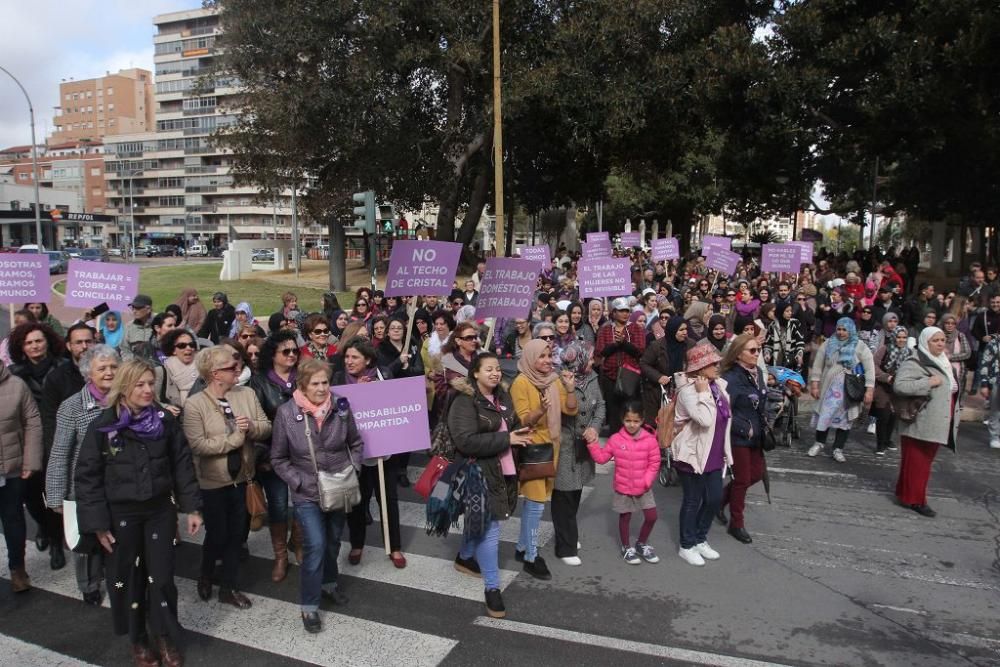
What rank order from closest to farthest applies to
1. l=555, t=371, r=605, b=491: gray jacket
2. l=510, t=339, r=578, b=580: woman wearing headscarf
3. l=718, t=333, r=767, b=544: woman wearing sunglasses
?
l=510, t=339, r=578, b=580: woman wearing headscarf, l=555, t=371, r=605, b=491: gray jacket, l=718, t=333, r=767, b=544: woman wearing sunglasses

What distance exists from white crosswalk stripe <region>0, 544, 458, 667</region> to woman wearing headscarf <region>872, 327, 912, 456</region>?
18.0 ft

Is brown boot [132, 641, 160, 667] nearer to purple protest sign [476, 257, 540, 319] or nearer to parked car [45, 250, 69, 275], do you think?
purple protest sign [476, 257, 540, 319]

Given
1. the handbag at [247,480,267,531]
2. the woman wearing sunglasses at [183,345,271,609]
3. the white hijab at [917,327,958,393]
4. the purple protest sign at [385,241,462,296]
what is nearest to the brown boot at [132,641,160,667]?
the woman wearing sunglasses at [183,345,271,609]

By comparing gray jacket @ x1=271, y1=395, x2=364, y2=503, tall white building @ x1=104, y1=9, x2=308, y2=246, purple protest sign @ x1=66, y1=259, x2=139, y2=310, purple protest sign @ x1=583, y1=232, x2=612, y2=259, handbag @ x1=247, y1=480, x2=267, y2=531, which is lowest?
handbag @ x1=247, y1=480, x2=267, y2=531

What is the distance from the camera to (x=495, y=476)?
4.90 metres

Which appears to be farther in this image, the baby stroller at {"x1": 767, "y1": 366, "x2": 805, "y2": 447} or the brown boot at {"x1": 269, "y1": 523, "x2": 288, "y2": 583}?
the baby stroller at {"x1": 767, "y1": 366, "x2": 805, "y2": 447}

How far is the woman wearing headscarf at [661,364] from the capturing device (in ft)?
26.1

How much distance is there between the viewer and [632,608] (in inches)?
196

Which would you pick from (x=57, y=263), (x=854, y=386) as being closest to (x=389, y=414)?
(x=854, y=386)

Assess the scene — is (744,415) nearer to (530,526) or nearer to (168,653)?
(530,526)

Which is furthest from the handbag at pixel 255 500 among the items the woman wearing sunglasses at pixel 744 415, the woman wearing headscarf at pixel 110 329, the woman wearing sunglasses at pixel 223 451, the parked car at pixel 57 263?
the parked car at pixel 57 263

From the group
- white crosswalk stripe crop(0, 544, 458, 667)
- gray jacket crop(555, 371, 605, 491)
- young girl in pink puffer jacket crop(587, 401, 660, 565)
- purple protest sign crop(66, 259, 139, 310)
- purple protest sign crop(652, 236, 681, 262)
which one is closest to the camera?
white crosswalk stripe crop(0, 544, 458, 667)

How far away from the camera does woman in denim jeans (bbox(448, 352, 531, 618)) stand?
4789 millimetres

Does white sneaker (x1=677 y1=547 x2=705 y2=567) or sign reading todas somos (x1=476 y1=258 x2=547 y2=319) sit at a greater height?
sign reading todas somos (x1=476 y1=258 x2=547 y2=319)
